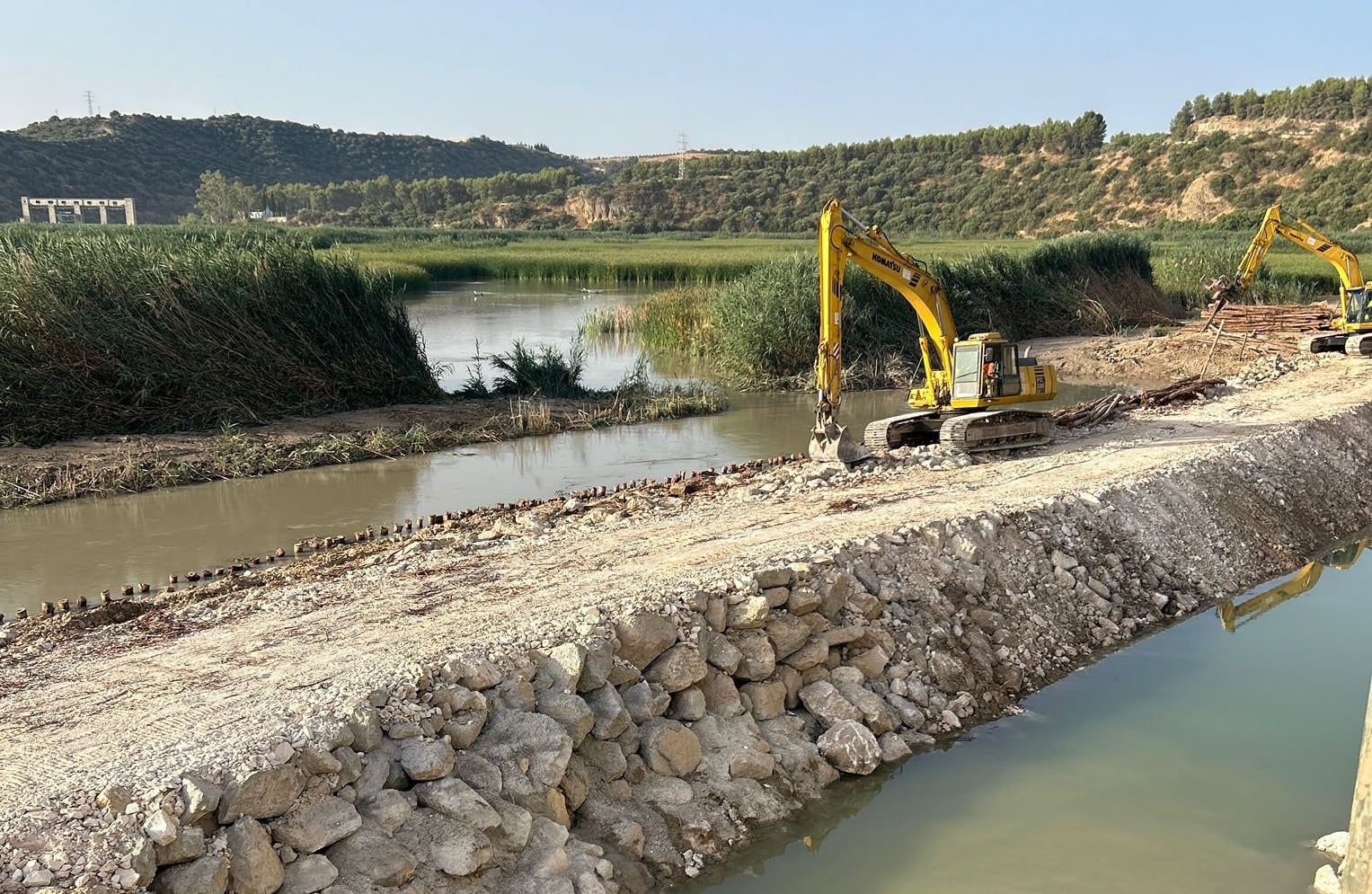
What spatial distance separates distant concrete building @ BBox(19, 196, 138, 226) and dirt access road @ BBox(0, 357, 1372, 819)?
2994 inches

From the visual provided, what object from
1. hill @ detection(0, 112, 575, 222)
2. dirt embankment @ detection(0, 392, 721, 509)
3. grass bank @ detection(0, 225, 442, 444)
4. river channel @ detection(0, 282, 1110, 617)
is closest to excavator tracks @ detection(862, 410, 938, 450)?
river channel @ detection(0, 282, 1110, 617)

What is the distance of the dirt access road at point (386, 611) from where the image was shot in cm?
565

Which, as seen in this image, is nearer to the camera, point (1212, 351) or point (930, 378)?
point (930, 378)

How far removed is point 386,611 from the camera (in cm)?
805

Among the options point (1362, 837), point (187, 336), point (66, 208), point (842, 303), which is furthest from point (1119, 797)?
point (66, 208)

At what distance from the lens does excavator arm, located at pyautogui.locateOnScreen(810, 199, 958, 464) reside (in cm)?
1325

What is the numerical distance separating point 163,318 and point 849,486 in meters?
11.2

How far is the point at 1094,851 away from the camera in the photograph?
6270 mm

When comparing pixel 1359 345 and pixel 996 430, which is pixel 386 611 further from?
pixel 1359 345

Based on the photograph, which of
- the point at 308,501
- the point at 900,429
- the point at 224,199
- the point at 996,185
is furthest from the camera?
the point at 224,199

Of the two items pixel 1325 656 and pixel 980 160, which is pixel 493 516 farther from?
pixel 980 160

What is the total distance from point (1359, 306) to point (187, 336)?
22058mm

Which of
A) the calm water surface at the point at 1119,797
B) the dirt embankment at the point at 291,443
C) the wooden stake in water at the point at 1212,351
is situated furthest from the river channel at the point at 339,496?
the calm water surface at the point at 1119,797

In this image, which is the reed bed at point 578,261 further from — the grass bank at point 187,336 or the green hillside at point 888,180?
the green hillside at point 888,180
